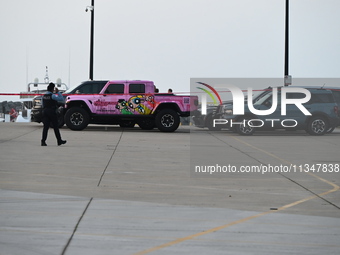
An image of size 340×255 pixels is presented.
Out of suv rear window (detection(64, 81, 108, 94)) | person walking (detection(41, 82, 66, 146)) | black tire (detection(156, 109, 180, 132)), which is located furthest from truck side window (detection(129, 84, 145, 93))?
person walking (detection(41, 82, 66, 146))

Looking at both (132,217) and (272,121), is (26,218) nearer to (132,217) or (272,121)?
(132,217)

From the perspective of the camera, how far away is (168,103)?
93.9ft

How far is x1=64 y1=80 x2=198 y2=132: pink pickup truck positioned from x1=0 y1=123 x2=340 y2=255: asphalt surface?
9.14 m

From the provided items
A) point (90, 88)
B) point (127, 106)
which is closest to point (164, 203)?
A: point (127, 106)

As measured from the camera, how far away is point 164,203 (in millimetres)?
10102

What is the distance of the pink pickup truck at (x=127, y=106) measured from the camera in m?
28.6

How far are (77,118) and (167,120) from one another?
3615 mm

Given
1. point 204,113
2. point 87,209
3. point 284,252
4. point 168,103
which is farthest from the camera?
point 204,113

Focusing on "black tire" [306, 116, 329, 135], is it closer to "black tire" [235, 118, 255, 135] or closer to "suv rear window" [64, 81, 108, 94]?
"black tire" [235, 118, 255, 135]

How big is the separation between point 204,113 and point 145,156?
43.9 ft

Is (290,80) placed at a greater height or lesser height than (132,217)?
greater

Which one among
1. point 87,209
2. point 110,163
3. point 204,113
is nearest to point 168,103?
point 204,113

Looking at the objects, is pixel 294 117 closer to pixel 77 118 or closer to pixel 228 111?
pixel 228 111

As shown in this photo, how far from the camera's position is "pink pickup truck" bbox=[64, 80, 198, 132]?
2864 cm
